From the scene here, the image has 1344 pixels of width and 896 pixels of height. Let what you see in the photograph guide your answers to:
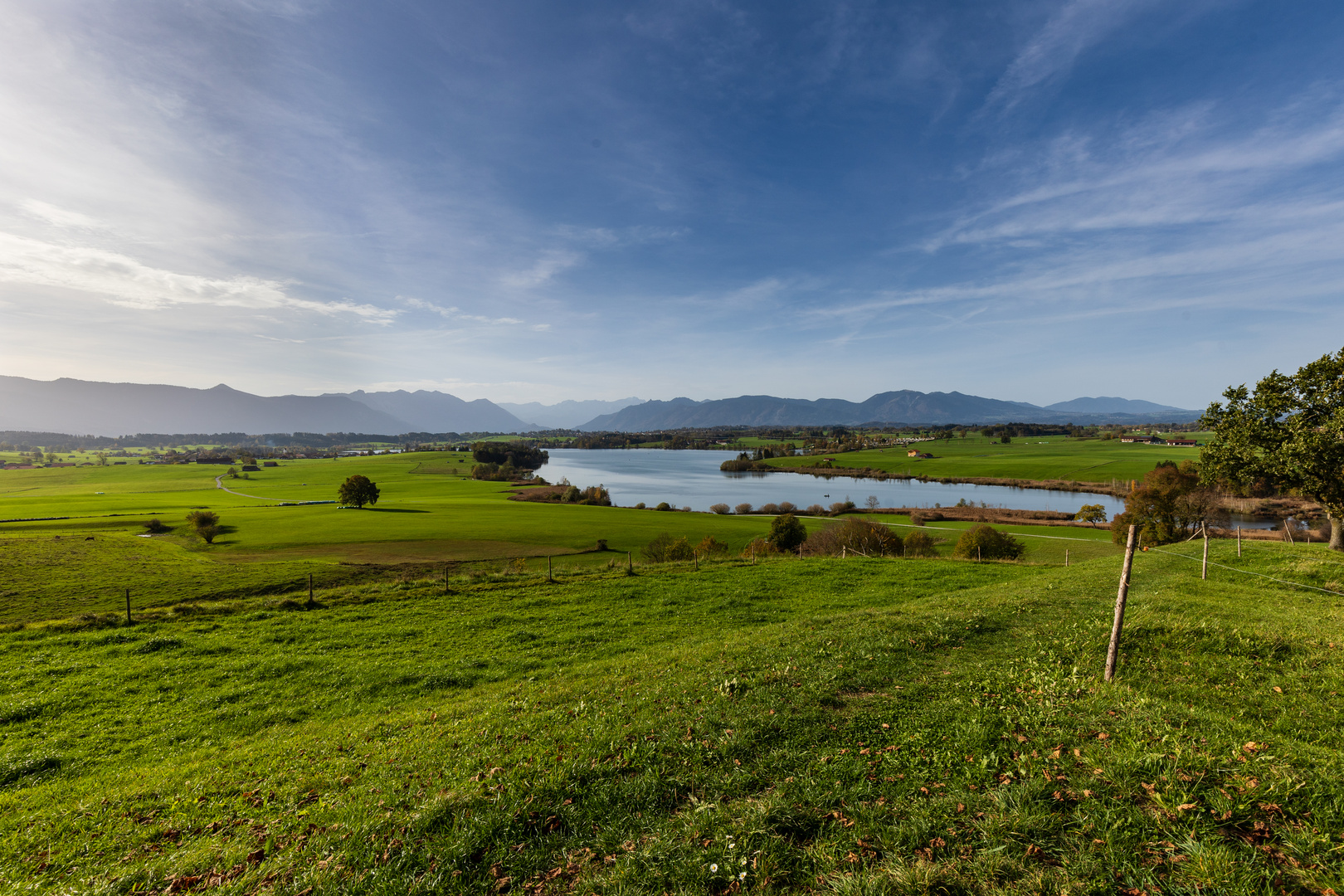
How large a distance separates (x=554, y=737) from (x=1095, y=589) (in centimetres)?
1958

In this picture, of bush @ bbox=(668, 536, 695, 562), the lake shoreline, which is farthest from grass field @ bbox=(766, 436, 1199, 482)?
bush @ bbox=(668, 536, 695, 562)

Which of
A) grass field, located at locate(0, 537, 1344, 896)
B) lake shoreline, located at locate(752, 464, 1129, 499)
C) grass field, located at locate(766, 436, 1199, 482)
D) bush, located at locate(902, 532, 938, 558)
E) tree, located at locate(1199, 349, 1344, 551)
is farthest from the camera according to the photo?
grass field, located at locate(766, 436, 1199, 482)

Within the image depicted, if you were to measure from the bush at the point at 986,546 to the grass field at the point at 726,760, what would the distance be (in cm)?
2904

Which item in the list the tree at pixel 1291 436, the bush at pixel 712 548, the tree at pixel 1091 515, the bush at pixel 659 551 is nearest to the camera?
the tree at pixel 1291 436

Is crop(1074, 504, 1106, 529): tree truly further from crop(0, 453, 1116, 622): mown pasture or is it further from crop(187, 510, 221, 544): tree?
crop(187, 510, 221, 544): tree

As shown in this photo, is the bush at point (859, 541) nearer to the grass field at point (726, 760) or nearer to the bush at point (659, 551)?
the bush at point (659, 551)

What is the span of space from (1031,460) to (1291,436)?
143m

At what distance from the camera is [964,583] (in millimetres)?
24969

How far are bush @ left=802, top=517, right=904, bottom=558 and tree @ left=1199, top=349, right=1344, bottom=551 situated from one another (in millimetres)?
23887

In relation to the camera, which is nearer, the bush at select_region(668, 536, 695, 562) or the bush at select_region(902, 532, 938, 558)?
the bush at select_region(902, 532, 938, 558)

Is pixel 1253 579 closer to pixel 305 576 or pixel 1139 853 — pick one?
pixel 1139 853

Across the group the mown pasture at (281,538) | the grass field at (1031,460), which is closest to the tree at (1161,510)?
the mown pasture at (281,538)

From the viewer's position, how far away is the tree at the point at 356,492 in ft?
303

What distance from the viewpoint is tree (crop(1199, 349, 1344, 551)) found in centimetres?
2433
